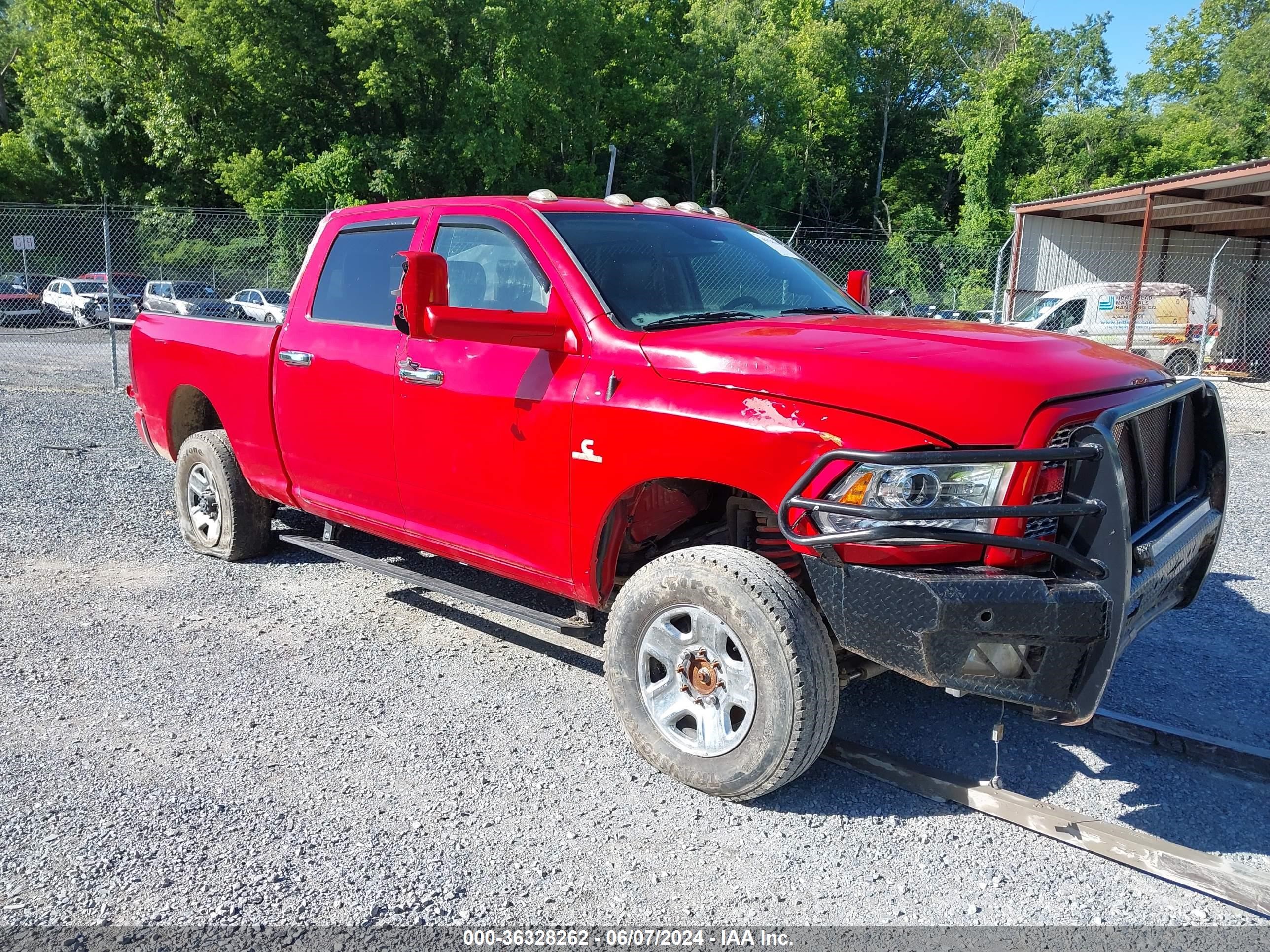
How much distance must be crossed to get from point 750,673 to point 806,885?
645mm

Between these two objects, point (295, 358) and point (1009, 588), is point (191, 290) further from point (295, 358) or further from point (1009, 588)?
point (1009, 588)

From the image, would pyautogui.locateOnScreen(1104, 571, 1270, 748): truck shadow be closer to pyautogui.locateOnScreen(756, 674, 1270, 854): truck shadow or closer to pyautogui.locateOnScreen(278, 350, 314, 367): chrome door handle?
pyautogui.locateOnScreen(756, 674, 1270, 854): truck shadow

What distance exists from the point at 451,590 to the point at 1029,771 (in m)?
2.42

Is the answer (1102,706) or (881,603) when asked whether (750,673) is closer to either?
(881,603)

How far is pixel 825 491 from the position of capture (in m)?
2.81

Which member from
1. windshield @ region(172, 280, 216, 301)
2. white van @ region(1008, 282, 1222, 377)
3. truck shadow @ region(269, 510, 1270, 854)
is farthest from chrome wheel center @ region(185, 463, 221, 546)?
windshield @ region(172, 280, 216, 301)

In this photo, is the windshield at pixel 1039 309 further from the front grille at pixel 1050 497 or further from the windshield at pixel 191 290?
the windshield at pixel 191 290

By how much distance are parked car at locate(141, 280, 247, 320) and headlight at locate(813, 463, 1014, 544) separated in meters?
21.9

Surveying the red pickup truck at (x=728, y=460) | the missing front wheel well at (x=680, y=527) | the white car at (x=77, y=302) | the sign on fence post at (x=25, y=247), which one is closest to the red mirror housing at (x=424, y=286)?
the red pickup truck at (x=728, y=460)

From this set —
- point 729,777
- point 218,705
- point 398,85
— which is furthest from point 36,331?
point 729,777

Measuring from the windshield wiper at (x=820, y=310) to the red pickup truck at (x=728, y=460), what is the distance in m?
0.02

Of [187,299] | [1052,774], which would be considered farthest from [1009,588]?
[187,299]

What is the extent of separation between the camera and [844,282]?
25.6 meters

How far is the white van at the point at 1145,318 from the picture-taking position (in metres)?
18.7
